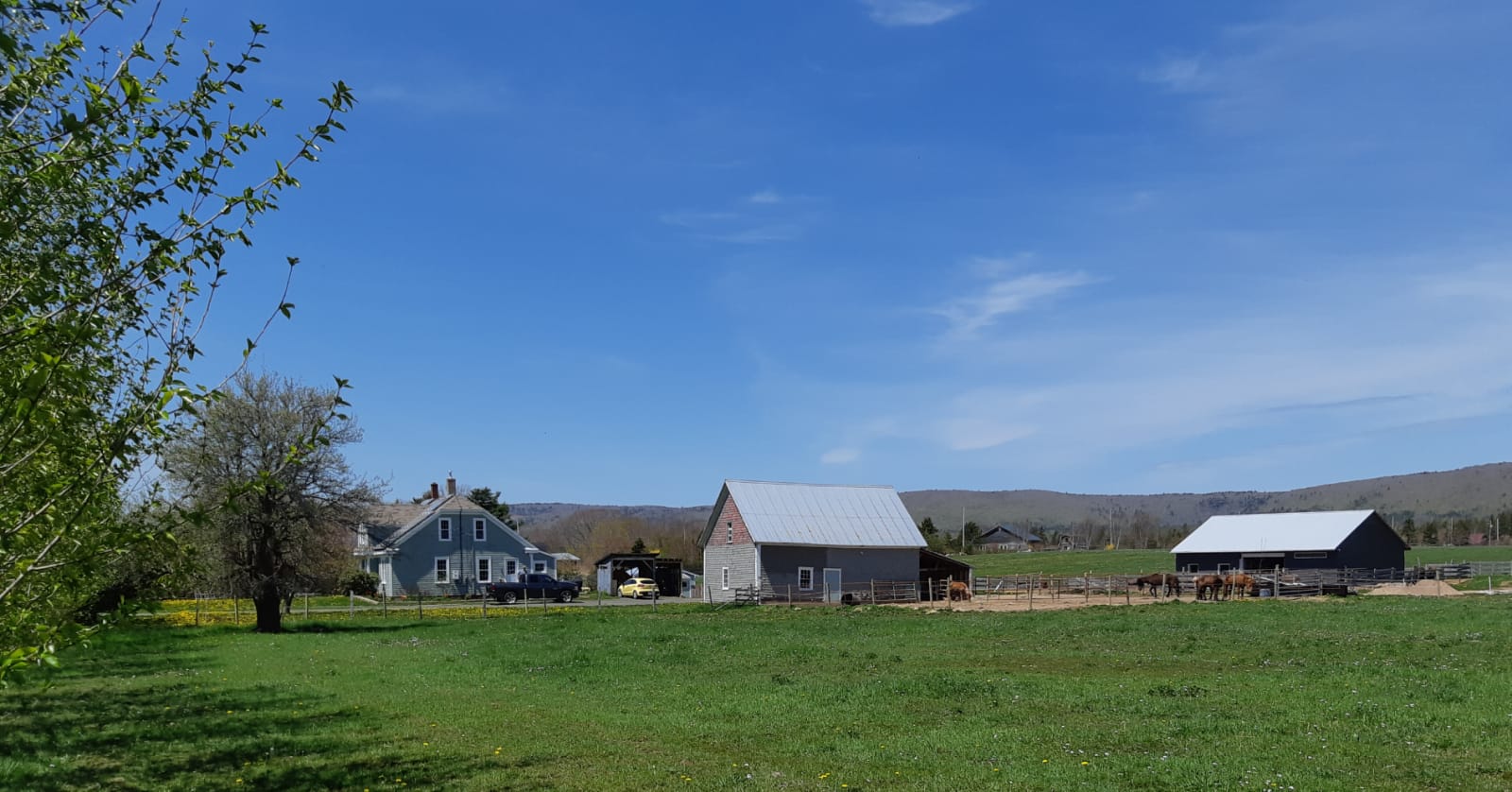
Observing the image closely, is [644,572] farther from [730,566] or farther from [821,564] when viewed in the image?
[821,564]

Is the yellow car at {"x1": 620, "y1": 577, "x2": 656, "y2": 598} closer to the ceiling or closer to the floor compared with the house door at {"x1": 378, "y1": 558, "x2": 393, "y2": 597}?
closer to the floor

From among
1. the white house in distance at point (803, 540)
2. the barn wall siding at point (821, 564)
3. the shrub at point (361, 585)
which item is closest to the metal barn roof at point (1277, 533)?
the white house in distance at point (803, 540)

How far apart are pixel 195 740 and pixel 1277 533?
67.1 m

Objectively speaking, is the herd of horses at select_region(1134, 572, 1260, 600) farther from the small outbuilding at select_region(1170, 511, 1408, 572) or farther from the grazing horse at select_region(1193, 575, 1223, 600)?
the small outbuilding at select_region(1170, 511, 1408, 572)

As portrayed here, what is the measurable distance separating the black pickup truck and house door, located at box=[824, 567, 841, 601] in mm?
15985

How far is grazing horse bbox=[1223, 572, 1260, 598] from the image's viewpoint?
5269cm

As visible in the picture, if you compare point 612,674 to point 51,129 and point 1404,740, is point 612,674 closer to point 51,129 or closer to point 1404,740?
point 1404,740

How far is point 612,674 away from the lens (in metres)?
21.0

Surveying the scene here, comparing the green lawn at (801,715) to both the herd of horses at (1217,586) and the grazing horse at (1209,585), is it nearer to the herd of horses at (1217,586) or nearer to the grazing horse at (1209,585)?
the grazing horse at (1209,585)

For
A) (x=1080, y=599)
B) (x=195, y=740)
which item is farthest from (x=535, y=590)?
(x=195, y=740)

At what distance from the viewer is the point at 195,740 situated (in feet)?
46.0

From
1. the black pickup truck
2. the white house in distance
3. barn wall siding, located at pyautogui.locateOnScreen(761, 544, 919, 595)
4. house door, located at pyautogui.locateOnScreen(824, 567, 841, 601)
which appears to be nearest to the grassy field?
the white house in distance

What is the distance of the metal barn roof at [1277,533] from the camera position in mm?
66000

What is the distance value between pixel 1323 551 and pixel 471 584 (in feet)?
172
